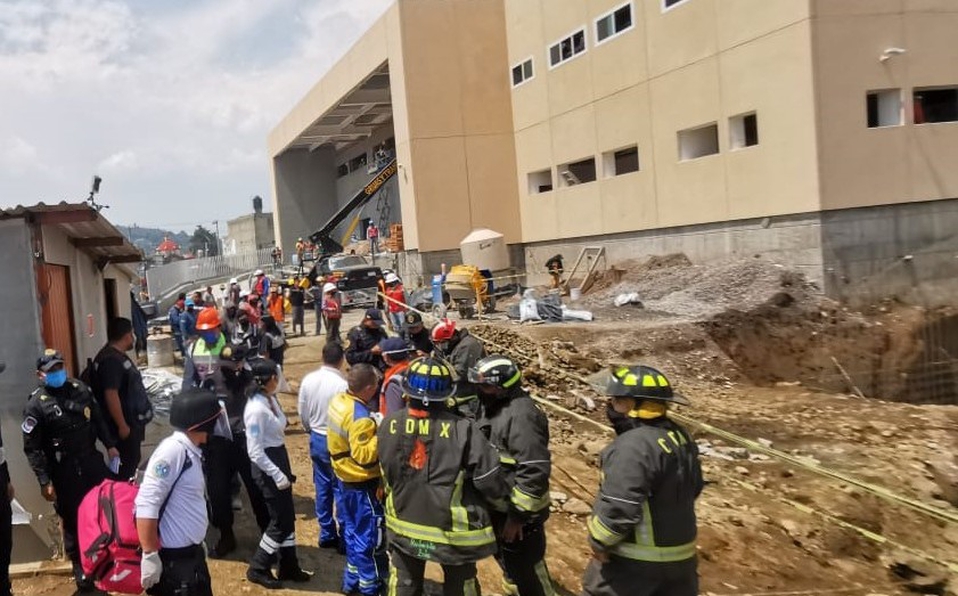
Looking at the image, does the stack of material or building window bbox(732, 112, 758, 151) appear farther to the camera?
the stack of material

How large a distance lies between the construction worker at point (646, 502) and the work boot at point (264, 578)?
2.63 meters

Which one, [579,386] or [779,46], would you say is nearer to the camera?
[579,386]

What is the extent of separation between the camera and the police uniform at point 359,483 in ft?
15.6

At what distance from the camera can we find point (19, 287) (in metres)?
5.85

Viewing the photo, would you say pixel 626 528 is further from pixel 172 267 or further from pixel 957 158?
pixel 172 267

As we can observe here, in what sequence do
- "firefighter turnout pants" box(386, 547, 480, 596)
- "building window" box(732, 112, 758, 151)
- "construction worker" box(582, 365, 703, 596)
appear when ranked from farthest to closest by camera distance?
"building window" box(732, 112, 758, 151) → "firefighter turnout pants" box(386, 547, 480, 596) → "construction worker" box(582, 365, 703, 596)

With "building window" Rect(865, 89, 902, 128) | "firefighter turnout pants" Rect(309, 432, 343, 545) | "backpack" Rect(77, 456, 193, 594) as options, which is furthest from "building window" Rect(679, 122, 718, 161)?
"backpack" Rect(77, 456, 193, 594)

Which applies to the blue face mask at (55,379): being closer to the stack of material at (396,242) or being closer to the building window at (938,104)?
the building window at (938,104)

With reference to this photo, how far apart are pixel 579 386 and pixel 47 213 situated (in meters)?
8.42

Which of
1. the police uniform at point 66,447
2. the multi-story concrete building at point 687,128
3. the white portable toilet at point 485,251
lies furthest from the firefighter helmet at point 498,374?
the white portable toilet at point 485,251

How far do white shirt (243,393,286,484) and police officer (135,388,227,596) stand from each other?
3.86ft

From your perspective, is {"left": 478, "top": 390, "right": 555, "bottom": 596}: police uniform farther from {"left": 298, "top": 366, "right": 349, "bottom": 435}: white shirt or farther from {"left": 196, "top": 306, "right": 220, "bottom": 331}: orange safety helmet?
{"left": 196, "top": 306, "right": 220, "bottom": 331}: orange safety helmet

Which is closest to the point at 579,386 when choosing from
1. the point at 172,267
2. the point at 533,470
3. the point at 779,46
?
the point at 533,470

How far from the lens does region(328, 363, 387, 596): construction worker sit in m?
4.75
